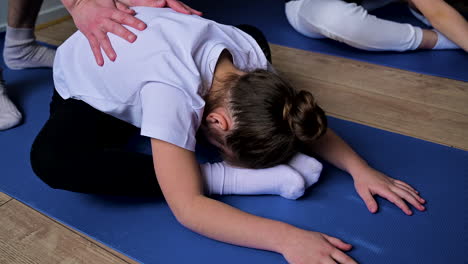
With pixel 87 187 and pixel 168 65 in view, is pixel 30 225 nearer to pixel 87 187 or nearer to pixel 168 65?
pixel 87 187

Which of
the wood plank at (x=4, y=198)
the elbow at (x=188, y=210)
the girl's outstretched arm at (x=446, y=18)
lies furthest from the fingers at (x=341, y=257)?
the girl's outstretched arm at (x=446, y=18)

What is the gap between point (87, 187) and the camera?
879mm

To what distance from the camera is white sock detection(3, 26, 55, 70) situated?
1462 mm

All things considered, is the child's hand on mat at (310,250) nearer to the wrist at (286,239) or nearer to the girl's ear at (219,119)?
the wrist at (286,239)

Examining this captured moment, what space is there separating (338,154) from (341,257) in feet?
0.94

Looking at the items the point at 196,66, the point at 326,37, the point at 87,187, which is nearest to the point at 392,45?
the point at 326,37

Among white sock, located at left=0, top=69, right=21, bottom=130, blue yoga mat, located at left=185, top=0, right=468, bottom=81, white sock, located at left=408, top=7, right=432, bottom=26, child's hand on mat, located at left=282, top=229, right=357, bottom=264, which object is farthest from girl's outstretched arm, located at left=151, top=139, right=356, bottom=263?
white sock, located at left=408, top=7, right=432, bottom=26

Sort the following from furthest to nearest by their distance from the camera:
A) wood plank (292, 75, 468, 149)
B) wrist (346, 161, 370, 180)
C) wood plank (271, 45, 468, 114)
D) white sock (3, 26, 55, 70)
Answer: white sock (3, 26, 55, 70), wood plank (271, 45, 468, 114), wood plank (292, 75, 468, 149), wrist (346, 161, 370, 180)

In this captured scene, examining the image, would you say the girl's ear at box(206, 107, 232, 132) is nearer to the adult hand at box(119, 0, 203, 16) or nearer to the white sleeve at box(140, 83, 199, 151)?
the white sleeve at box(140, 83, 199, 151)

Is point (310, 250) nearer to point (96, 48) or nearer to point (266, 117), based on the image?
point (266, 117)

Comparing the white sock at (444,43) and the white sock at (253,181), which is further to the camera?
the white sock at (444,43)

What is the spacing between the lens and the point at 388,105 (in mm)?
1286

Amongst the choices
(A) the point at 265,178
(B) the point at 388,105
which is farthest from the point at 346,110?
(A) the point at 265,178

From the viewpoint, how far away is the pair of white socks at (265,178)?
35.6 inches
